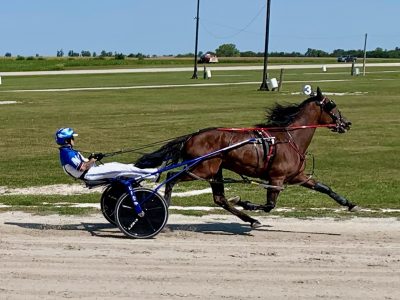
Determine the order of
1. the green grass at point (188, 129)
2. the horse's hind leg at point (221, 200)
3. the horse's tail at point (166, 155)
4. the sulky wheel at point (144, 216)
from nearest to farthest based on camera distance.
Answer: the sulky wheel at point (144, 216) → the horse's tail at point (166, 155) → the horse's hind leg at point (221, 200) → the green grass at point (188, 129)

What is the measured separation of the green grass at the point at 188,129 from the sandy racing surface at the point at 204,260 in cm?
152

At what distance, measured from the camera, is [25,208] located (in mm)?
13195

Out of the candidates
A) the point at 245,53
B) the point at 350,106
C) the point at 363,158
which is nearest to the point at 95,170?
the point at 363,158

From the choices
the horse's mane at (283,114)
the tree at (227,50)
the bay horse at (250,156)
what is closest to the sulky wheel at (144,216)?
the bay horse at (250,156)

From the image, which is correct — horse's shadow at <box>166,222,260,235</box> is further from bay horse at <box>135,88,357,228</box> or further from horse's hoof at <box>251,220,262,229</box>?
bay horse at <box>135,88,357,228</box>

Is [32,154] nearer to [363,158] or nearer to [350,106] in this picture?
[363,158]

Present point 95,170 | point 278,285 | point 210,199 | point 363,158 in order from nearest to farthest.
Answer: point 278,285
point 95,170
point 210,199
point 363,158

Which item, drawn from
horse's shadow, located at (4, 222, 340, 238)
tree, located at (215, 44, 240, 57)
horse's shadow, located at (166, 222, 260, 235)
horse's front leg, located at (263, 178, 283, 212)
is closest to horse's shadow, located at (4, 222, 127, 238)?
horse's shadow, located at (4, 222, 340, 238)

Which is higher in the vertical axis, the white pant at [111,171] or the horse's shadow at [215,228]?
the white pant at [111,171]

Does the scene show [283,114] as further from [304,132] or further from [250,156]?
[250,156]

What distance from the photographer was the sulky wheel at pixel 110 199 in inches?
436

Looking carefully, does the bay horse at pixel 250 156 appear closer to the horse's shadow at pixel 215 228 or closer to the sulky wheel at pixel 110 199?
the horse's shadow at pixel 215 228

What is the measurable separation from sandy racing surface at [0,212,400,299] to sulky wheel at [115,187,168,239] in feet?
0.52

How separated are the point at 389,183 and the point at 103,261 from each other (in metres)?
8.38
